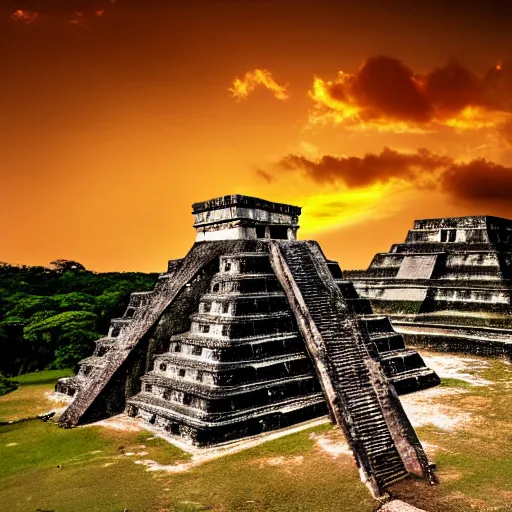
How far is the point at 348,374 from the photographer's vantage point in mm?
8547

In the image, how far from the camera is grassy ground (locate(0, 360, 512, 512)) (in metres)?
5.90

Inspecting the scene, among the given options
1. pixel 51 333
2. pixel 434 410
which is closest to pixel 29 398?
pixel 51 333

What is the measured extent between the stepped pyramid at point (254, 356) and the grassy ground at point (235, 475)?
0.46 meters

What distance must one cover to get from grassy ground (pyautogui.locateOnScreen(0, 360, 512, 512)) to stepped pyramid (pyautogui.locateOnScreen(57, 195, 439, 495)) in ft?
1.51

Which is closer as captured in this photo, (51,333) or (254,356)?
(254,356)

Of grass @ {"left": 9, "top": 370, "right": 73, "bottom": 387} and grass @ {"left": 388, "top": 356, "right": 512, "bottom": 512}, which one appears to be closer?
grass @ {"left": 388, "top": 356, "right": 512, "bottom": 512}

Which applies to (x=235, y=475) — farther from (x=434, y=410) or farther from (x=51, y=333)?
(x=51, y=333)

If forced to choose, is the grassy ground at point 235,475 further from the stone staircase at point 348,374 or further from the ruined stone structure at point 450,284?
the ruined stone structure at point 450,284

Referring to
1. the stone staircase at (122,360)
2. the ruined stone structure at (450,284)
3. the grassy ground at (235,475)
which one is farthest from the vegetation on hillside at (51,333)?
the ruined stone structure at (450,284)

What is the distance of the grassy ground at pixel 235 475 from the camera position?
5.90 m

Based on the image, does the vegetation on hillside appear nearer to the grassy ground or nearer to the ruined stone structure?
the grassy ground

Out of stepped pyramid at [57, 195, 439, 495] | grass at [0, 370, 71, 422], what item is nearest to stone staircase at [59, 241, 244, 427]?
stepped pyramid at [57, 195, 439, 495]

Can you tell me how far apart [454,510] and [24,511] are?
5.46 meters

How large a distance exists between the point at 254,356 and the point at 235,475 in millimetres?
2655
